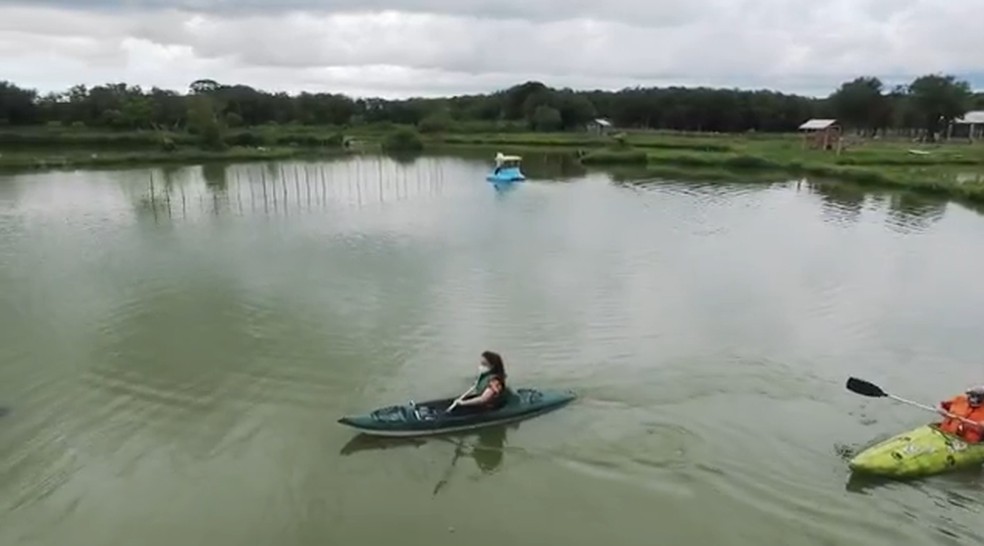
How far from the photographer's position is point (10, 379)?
12836 mm

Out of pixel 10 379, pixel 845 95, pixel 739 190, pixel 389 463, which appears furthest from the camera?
pixel 845 95

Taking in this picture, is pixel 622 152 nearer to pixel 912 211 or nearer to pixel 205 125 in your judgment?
pixel 912 211

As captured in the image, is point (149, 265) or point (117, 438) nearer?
point (117, 438)

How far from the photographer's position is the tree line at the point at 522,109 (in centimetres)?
6525

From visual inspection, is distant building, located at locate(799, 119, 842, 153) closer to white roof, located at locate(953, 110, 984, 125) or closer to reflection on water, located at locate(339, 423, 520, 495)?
white roof, located at locate(953, 110, 984, 125)

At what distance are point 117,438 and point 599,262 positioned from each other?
13957 mm

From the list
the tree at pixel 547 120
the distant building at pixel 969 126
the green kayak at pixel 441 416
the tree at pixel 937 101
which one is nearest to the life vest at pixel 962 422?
the green kayak at pixel 441 416

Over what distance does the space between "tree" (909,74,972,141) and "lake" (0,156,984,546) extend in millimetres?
39570

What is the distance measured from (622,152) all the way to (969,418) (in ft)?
151

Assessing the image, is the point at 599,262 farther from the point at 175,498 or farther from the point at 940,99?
the point at 940,99

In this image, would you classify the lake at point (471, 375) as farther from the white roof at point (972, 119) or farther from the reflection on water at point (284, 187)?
the white roof at point (972, 119)

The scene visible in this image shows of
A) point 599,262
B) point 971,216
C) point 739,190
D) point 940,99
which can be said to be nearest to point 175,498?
point 599,262

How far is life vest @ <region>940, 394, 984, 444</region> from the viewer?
9992 mm

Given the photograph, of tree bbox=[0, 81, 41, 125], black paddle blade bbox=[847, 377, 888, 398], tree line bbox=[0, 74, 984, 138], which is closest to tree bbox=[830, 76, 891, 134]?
tree line bbox=[0, 74, 984, 138]
